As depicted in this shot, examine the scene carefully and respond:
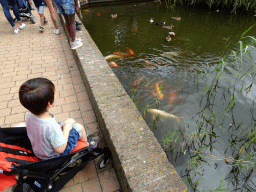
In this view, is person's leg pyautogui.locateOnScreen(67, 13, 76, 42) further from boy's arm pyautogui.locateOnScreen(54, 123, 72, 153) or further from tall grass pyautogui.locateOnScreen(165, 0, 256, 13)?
tall grass pyautogui.locateOnScreen(165, 0, 256, 13)

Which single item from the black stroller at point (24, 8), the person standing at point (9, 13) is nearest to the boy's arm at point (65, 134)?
the person standing at point (9, 13)

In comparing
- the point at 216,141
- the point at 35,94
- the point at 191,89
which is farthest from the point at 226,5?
the point at 35,94

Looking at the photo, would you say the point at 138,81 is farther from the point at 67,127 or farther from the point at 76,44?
the point at 67,127

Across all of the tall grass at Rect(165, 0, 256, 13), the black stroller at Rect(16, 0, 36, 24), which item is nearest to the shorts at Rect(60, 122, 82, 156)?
the black stroller at Rect(16, 0, 36, 24)

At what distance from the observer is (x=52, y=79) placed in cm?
352

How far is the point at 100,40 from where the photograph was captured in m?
6.01

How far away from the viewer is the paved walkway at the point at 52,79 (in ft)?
6.47

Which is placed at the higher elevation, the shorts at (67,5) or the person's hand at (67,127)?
the shorts at (67,5)

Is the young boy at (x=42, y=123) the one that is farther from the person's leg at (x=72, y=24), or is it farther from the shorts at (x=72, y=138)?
the person's leg at (x=72, y=24)

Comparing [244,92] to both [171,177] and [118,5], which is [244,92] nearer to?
[171,177]

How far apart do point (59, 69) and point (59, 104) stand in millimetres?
1229

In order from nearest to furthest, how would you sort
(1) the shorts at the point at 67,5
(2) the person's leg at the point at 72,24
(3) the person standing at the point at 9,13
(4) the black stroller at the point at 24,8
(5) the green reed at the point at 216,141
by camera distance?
(5) the green reed at the point at 216,141 → (1) the shorts at the point at 67,5 → (2) the person's leg at the point at 72,24 → (3) the person standing at the point at 9,13 → (4) the black stroller at the point at 24,8

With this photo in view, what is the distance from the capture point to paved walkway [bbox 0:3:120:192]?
197cm

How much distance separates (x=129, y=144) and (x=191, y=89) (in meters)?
2.63
